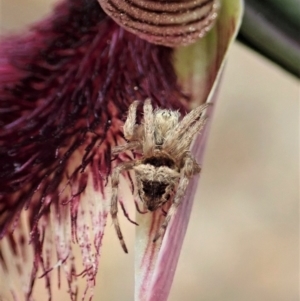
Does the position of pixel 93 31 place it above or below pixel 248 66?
below

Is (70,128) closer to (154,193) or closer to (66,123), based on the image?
(66,123)

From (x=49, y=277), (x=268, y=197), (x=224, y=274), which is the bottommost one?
(x=49, y=277)

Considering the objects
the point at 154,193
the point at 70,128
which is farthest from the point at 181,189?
the point at 70,128

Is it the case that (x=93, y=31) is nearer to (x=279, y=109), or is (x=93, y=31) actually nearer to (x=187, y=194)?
(x=187, y=194)

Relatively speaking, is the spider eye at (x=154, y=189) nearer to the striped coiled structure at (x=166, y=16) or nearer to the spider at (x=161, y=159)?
the spider at (x=161, y=159)

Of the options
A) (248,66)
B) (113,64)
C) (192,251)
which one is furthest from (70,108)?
(248,66)

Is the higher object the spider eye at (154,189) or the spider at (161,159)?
the spider at (161,159)

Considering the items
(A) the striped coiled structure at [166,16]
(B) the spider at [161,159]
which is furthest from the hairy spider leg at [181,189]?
(A) the striped coiled structure at [166,16]
